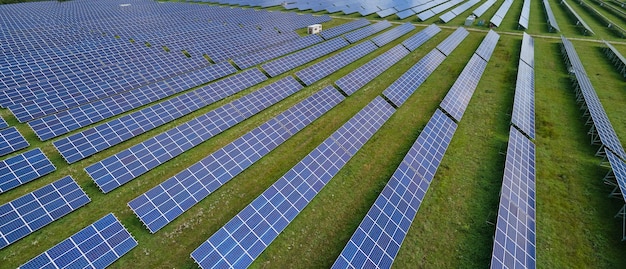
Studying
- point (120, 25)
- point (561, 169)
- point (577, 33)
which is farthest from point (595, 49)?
point (120, 25)

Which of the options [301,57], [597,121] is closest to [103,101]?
[301,57]

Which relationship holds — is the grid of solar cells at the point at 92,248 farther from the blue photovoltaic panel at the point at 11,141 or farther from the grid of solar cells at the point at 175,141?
the blue photovoltaic panel at the point at 11,141

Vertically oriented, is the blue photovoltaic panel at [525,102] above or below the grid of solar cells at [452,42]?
above

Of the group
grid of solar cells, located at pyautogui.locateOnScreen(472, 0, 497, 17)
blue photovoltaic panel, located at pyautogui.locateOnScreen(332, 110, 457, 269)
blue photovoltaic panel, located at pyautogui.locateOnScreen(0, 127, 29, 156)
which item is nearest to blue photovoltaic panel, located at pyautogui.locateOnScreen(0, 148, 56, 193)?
blue photovoltaic panel, located at pyautogui.locateOnScreen(0, 127, 29, 156)

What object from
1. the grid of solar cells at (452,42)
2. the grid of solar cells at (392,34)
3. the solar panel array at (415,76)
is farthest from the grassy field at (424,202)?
the grid of solar cells at (392,34)

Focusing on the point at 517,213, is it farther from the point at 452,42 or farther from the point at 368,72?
the point at 452,42

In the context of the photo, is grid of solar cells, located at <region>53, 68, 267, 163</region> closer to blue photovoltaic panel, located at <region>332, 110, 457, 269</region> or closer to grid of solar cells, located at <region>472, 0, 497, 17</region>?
blue photovoltaic panel, located at <region>332, 110, 457, 269</region>

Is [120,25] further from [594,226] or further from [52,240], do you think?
[594,226]
